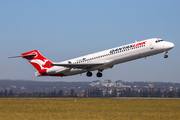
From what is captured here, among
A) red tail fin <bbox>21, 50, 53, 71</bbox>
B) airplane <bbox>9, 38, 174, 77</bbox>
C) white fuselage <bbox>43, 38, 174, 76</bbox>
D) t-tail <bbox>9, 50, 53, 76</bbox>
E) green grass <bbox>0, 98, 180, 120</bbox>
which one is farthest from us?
red tail fin <bbox>21, 50, 53, 71</bbox>

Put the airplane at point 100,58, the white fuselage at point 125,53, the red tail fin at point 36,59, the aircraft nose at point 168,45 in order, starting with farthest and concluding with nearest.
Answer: the red tail fin at point 36,59 < the airplane at point 100,58 < the white fuselage at point 125,53 < the aircraft nose at point 168,45

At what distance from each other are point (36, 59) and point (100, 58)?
1409 centimetres

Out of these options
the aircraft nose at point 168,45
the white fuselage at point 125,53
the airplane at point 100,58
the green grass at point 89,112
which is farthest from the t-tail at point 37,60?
the aircraft nose at point 168,45

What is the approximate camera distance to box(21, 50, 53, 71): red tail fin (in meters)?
51.0

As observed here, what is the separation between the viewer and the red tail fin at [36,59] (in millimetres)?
51000

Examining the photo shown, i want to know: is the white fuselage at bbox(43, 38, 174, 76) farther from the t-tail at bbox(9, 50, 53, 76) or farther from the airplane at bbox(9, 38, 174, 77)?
the t-tail at bbox(9, 50, 53, 76)

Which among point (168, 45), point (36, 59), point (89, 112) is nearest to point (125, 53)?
point (168, 45)

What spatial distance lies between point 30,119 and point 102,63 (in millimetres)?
21436

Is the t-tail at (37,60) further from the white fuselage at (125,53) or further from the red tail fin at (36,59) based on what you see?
the white fuselage at (125,53)

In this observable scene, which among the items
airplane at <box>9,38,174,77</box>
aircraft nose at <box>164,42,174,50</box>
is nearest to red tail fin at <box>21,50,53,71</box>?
airplane at <box>9,38,174,77</box>

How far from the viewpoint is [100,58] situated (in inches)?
1711

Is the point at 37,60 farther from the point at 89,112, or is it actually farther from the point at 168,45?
the point at 89,112

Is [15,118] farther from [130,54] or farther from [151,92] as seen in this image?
[151,92]

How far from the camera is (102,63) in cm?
4272
